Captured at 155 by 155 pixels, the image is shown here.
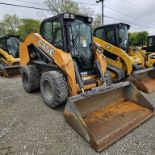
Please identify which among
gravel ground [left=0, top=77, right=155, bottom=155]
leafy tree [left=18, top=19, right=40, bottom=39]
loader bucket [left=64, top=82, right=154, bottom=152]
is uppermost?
loader bucket [left=64, top=82, right=154, bottom=152]

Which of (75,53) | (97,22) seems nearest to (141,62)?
(75,53)

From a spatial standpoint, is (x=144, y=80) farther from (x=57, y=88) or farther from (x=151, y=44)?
(x=151, y=44)

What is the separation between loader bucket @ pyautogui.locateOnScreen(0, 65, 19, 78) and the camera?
8961 mm

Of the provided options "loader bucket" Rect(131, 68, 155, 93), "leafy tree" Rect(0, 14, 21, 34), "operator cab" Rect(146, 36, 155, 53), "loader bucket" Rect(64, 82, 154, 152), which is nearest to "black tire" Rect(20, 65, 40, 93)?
"loader bucket" Rect(64, 82, 154, 152)

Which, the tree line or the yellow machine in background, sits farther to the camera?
the tree line

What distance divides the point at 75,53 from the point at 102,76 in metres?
0.94

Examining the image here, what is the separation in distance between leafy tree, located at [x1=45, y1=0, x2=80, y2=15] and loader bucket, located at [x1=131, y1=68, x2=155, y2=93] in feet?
82.8

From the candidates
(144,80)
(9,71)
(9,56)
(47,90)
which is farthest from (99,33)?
(9,56)

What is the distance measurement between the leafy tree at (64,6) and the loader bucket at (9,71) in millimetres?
22917

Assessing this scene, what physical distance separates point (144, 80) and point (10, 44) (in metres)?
7.24

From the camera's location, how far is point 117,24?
7.44m

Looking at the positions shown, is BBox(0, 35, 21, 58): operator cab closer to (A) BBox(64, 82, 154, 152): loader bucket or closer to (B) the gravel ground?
(B) the gravel ground

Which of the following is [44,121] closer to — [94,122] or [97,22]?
[94,122]

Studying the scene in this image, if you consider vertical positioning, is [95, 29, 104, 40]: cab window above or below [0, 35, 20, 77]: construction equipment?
above
